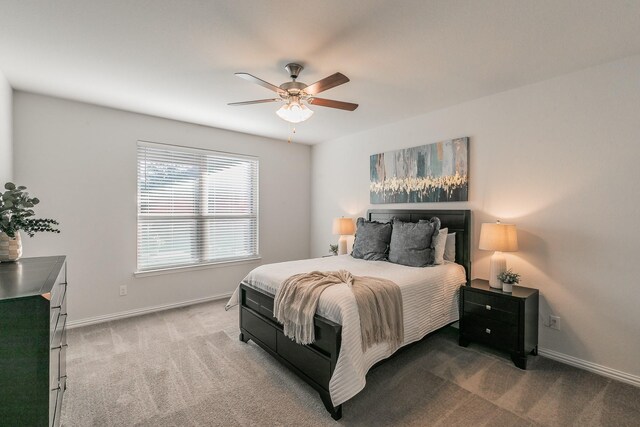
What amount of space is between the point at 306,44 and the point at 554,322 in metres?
3.28

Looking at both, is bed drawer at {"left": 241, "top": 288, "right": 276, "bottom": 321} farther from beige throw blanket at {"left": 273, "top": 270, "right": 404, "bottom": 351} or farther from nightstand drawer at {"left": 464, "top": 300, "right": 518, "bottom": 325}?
nightstand drawer at {"left": 464, "top": 300, "right": 518, "bottom": 325}

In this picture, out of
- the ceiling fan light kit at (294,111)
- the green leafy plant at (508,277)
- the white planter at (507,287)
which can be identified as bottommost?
the white planter at (507,287)

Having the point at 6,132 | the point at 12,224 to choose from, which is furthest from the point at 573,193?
the point at 6,132

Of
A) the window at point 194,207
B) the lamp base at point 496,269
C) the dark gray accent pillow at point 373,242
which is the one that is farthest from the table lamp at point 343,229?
the lamp base at point 496,269

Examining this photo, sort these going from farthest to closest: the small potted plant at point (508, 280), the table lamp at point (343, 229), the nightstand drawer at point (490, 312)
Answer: the table lamp at point (343, 229) < the small potted plant at point (508, 280) < the nightstand drawer at point (490, 312)

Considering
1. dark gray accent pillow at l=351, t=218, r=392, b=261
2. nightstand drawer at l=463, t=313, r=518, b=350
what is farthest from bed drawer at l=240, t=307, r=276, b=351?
nightstand drawer at l=463, t=313, r=518, b=350

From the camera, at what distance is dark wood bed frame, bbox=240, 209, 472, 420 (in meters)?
2.01

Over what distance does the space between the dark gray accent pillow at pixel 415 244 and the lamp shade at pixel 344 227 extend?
116 centimetres

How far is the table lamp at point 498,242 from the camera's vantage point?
2.72 metres

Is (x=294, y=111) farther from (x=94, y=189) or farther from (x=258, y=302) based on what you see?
(x=94, y=189)

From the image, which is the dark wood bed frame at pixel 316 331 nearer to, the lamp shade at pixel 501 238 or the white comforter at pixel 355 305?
the white comforter at pixel 355 305

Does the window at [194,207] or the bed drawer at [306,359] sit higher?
the window at [194,207]

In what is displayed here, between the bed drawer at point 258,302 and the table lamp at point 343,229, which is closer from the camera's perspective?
the bed drawer at point 258,302

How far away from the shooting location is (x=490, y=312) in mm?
2725
